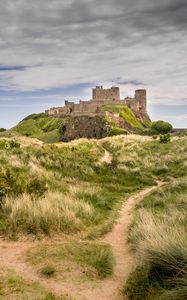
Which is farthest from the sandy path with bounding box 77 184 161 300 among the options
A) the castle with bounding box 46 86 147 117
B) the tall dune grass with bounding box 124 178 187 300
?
the castle with bounding box 46 86 147 117

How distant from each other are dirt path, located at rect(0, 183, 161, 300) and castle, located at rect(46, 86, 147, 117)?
4167 inches

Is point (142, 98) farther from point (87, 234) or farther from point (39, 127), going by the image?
point (87, 234)

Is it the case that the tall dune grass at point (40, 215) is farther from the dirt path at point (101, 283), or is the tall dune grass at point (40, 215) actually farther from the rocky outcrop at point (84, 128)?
the rocky outcrop at point (84, 128)

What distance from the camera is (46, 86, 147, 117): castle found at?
118062mm

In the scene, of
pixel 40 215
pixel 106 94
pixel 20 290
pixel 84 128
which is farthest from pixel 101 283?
pixel 106 94

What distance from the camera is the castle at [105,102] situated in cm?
11806

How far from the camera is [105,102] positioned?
12212cm

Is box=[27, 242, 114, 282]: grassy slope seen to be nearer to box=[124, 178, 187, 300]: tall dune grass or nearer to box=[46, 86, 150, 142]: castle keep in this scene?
box=[124, 178, 187, 300]: tall dune grass

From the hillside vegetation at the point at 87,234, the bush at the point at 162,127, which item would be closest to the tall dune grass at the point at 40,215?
the hillside vegetation at the point at 87,234

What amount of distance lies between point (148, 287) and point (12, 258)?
3.20 m

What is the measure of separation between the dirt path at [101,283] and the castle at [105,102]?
106 meters

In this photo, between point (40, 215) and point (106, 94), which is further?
point (106, 94)

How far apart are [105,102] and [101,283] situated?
11647 cm

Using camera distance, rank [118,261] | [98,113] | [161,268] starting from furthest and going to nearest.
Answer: [98,113]
[118,261]
[161,268]
